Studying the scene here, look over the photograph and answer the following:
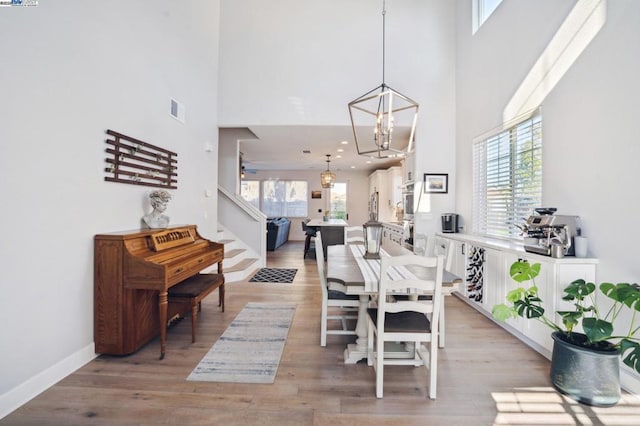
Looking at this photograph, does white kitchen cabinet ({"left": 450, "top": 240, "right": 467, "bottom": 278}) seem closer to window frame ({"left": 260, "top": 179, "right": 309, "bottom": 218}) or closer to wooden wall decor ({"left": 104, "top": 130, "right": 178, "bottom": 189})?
wooden wall decor ({"left": 104, "top": 130, "right": 178, "bottom": 189})

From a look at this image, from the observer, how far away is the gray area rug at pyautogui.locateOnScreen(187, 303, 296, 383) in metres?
2.16

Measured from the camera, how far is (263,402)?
1862 mm

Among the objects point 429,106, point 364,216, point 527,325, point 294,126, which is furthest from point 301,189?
point 527,325

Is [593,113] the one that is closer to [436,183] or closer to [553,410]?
[553,410]

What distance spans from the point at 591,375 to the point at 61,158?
376cm

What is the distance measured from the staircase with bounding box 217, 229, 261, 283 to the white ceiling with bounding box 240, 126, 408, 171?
6.75 feet

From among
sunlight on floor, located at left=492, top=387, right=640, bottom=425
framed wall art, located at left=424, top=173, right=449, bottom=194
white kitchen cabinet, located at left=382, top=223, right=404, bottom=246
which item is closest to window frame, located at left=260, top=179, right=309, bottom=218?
white kitchen cabinet, located at left=382, top=223, right=404, bottom=246

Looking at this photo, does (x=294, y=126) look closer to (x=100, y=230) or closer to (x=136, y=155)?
(x=136, y=155)

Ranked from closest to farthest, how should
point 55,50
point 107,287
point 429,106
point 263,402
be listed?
1. point 263,402
2. point 55,50
3. point 107,287
4. point 429,106

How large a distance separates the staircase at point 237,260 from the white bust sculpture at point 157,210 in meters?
1.85

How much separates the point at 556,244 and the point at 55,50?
12.8 feet

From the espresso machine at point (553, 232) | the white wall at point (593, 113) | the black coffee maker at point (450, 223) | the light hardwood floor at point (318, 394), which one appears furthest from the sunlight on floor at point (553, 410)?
the black coffee maker at point (450, 223)

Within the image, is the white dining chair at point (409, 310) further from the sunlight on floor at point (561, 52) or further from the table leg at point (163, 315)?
the sunlight on floor at point (561, 52)

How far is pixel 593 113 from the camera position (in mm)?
2293
